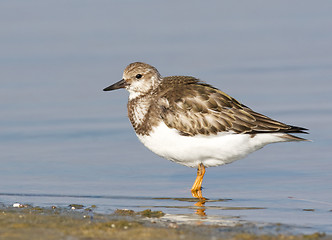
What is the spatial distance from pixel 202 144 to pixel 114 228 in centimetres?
342

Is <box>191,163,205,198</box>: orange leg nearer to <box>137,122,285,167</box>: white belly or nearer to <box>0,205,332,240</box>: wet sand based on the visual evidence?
<box>137,122,285,167</box>: white belly

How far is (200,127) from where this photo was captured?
11.5 metres

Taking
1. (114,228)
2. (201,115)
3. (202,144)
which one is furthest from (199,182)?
(114,228)

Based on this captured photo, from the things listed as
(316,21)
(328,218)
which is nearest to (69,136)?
(328,218)

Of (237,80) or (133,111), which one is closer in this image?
(133,111)

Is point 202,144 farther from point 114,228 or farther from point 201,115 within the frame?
point 114,228

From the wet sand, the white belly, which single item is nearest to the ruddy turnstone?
the white belly

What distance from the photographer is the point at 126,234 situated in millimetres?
8125

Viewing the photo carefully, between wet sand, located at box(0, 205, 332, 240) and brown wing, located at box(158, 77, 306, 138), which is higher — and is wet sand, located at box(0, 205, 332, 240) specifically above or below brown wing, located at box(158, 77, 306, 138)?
below

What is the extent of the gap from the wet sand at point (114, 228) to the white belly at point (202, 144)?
6.29 ft

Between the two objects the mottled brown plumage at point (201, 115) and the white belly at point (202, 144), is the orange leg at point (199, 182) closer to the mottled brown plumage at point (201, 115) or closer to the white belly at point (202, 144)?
the white belly at point (202, 144)

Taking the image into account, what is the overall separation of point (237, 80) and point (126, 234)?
31.2ft

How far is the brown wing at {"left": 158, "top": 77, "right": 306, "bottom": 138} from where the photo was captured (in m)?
11.4

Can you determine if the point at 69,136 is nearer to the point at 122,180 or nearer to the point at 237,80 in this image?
the point at 122,180
